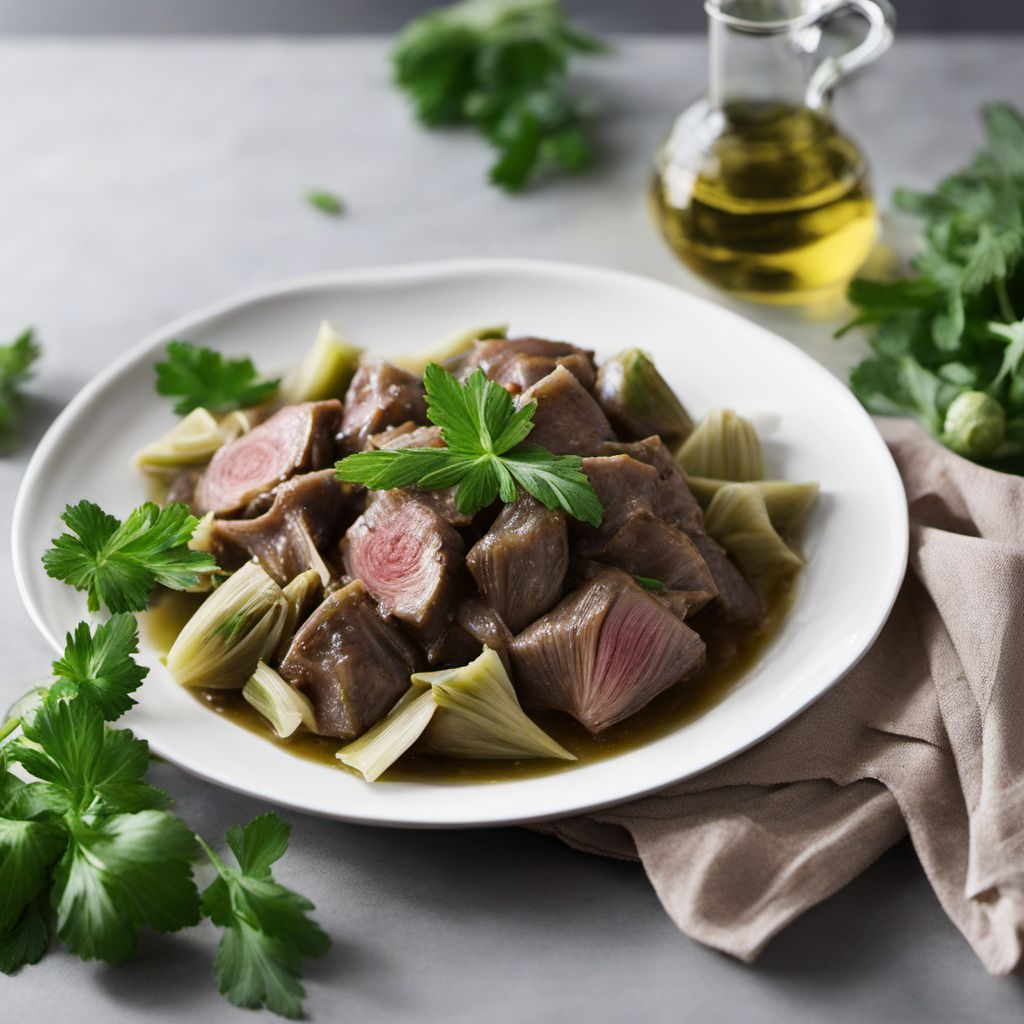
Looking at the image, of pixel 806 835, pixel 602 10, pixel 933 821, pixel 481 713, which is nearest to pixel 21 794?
pixel 481 713

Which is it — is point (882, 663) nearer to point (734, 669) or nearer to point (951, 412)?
point (734, 669)

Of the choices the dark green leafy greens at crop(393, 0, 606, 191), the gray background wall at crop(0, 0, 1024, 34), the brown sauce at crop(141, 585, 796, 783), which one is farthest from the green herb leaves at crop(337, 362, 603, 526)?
the gray background wall at crop(0, 0, 1024, 34)

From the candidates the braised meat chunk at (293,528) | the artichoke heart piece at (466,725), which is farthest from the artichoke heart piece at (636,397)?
the artichoke heart piece at (466,725)

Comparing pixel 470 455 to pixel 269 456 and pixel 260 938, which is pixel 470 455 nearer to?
pixel 269 456

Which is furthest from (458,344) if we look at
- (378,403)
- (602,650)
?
(602,650)

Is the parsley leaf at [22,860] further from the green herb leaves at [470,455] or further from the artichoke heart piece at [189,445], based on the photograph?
the artichoke heart piece at [189,445]

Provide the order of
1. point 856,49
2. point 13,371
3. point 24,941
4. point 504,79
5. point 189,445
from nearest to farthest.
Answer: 1. point 24,941
2. point 189,445
3. point 856,49
4. point 13,371
5. point 504,79
